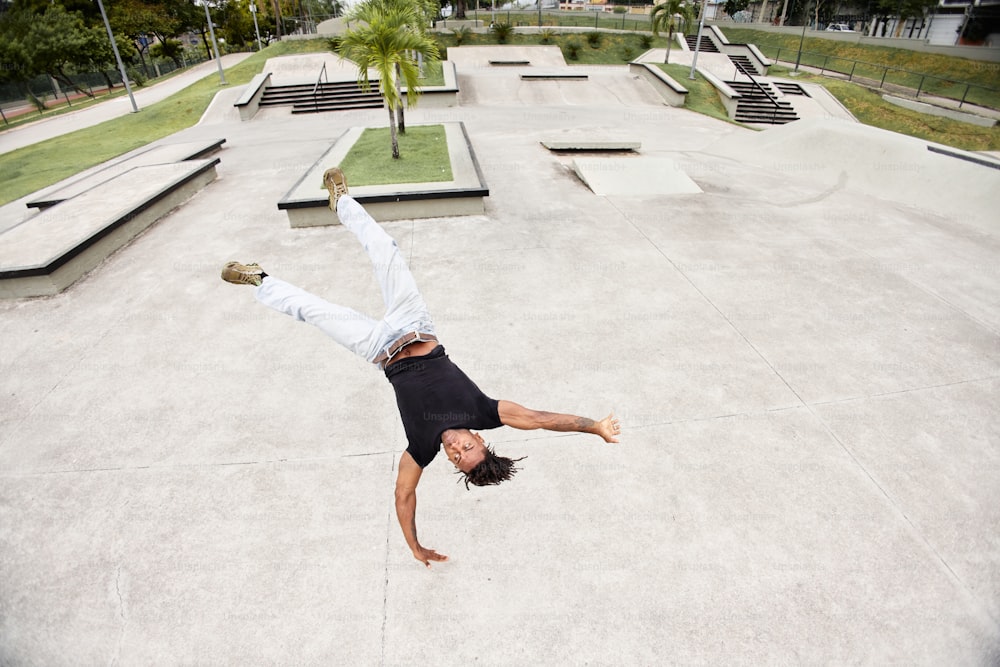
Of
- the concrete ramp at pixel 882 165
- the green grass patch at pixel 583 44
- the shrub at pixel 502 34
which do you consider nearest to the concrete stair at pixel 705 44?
the green grass patch at pixel 583 44

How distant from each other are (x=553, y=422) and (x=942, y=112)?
32.4 meters

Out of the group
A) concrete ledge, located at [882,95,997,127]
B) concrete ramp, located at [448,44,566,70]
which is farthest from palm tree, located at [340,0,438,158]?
concrete ledge, located at [882,95,997,127]

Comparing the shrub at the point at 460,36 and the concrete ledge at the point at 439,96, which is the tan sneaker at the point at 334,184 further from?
the shrub at the point at 460,36

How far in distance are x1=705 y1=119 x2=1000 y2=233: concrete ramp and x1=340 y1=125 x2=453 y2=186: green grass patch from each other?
8.38 metres

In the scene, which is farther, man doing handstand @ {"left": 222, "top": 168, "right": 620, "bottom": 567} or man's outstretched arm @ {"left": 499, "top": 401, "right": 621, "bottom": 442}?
man's outstretched arm @ {"left": 499, "top": 401, "right": 621, "bottom": 442}

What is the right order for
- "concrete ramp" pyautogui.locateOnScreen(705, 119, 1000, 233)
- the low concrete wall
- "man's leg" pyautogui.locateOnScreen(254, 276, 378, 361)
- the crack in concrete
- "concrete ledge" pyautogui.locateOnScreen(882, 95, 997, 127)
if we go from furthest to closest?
1. the low concrete wall
2. "concrete ledge" pyautogui.locateOnScreen(882, 95, 997, 127)
3. "concrete ramp" pyautogui.locateOnScreen(705, 119, 1000, 233)
4. "man's leg" pyautogui.locateOnScreen(254, 276, 378, 361)
5. the crack in concrete

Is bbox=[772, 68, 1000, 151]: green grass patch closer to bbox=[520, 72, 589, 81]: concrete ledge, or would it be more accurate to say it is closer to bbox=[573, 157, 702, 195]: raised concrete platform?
bbox=[520, 72, 589, 81]: concrete ledge

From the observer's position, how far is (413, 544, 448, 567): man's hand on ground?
3155 millimetres

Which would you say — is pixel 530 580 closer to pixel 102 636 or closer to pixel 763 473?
pixel 763 473

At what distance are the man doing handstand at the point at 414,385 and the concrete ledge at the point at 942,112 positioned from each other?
30.5m

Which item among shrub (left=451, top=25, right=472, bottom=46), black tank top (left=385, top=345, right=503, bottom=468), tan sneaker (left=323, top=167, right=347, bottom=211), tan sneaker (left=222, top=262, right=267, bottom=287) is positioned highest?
shrub (left=451, top=25, right=472, bottom=46)

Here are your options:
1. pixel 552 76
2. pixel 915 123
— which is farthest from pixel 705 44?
pixel 552 76

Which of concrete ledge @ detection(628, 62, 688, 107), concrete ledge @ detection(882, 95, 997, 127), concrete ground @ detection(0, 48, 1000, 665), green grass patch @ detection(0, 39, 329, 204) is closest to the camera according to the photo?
concrete ground @ detection(0, 48, 1000, 665)

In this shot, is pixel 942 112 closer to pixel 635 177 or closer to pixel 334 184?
pixel 635 177
